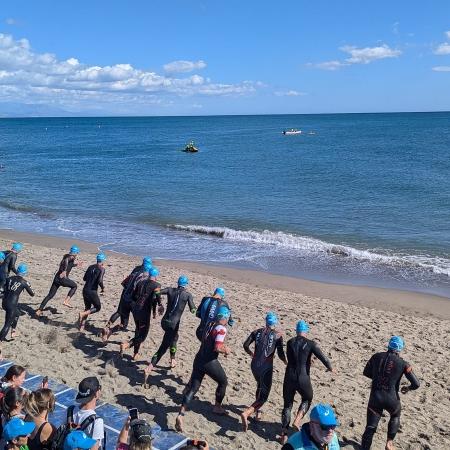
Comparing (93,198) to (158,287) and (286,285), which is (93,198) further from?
(158,287)

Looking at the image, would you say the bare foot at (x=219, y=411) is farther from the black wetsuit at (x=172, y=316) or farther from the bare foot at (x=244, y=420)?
the black wetsuit at (x=172, y=316)

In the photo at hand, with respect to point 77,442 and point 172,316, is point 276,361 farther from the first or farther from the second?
point 77,442

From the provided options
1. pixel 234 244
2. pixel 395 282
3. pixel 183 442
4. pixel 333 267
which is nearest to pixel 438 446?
pixel 183 442

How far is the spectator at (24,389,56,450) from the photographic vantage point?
15.4 feet

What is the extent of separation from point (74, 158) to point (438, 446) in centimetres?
6453

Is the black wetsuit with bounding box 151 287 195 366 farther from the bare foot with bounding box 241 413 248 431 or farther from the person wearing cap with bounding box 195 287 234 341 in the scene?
the bare foot with bounding box 241 413 248 431

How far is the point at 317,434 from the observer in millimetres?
4215

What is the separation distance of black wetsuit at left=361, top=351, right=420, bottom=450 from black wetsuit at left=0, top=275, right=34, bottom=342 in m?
6.11

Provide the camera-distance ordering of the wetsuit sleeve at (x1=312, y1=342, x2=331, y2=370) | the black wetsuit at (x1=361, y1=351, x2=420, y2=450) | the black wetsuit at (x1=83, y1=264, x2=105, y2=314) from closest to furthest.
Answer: the black wetsuit at (x1=361, y1=351, x2=420, y2=450)
the wetsuit sleeve at (x1=312, y1=342, x2=331, y2=370)
the black wetsuit at (x1=83, y1=264, x2=105, y2=314)

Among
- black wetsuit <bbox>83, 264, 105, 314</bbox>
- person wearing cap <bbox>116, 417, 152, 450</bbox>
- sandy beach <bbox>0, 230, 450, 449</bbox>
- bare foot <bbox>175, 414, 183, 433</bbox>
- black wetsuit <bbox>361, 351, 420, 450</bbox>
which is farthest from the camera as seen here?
black wetsuit <bbox>83, 264, 105, 314</bbox>

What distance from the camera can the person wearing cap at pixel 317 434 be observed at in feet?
13.6

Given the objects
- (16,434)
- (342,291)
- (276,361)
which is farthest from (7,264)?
(342,291)

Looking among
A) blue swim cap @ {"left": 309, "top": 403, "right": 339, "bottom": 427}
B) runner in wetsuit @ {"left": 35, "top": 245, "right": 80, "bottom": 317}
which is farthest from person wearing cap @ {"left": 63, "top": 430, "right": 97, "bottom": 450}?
runner in wetsuit @ {"left": 35, "top": 245, "right": 80, "bottom": 317}

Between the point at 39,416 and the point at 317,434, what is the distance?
252cm
